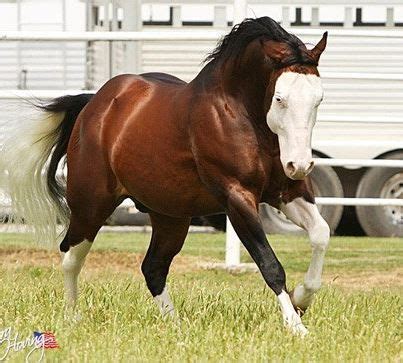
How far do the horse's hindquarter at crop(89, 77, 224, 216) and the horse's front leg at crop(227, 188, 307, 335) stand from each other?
341 mm

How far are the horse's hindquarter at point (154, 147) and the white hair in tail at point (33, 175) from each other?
71 centimetres

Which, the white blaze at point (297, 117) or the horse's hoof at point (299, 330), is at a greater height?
the white blaze at point (297, 117)

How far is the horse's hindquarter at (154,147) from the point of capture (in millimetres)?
6262

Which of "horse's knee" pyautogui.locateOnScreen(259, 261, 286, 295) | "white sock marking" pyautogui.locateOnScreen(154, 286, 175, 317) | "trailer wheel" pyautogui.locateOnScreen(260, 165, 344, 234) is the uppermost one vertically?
"horse's knee" pyautogui.locateOnScreen(259, 261, 286, 295)

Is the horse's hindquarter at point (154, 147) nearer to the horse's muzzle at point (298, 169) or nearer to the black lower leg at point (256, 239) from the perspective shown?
the black lower leg at point (256, 239)

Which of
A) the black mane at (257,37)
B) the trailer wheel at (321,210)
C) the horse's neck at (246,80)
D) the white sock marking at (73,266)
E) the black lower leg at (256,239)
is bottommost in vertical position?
the trailer wheel at (321,210)

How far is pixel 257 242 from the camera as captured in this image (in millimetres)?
5844

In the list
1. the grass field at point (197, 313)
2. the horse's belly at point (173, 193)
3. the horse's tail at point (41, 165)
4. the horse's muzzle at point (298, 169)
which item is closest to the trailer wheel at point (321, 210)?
the grass field at point (197, 313)

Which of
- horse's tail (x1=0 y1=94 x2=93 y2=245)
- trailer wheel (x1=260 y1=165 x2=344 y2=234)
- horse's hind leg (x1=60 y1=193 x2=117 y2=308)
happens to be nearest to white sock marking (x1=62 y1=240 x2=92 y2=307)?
horse's hind leg (x1=60 y1=193 x2=117 y2=308)

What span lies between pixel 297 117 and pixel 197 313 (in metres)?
1.18
